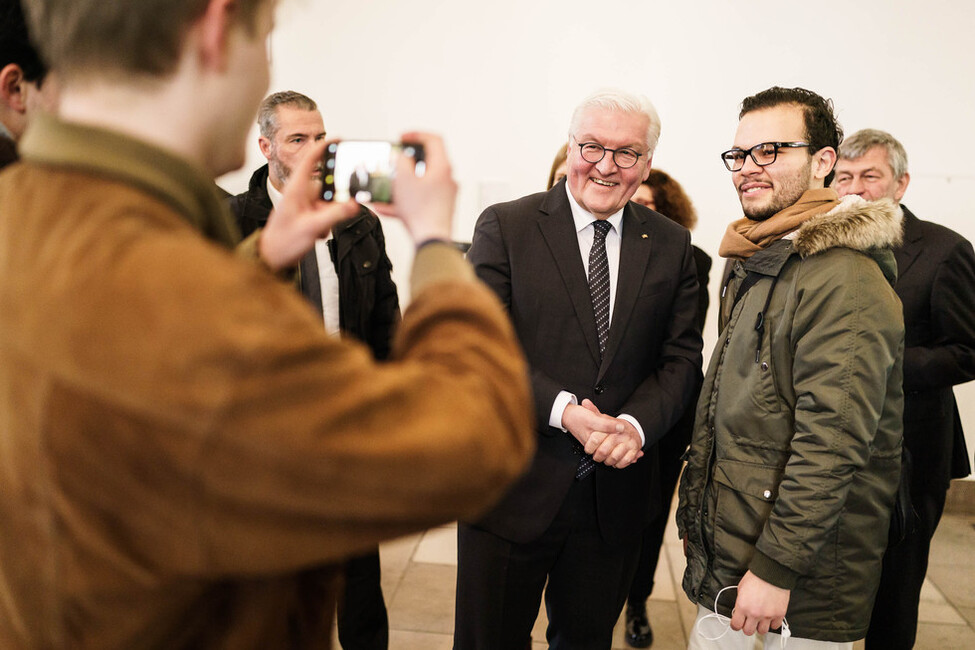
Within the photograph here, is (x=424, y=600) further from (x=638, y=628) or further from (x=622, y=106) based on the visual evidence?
(x=622, y=106)

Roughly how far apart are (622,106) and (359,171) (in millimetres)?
1110

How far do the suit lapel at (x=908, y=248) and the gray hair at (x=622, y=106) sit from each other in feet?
3.92

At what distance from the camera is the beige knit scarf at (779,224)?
5.53 ft

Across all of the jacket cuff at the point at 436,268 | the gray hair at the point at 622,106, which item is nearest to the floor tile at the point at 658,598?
the gray hair at the point at 622,106

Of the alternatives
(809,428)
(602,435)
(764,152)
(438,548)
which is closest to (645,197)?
(764,152)

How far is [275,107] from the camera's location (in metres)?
2.49

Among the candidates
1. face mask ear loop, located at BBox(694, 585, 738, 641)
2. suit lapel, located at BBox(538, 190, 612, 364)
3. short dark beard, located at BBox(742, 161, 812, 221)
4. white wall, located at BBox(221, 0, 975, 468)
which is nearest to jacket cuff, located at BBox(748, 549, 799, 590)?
face mask ear loop, located at BBox(694, 585, 738, 641)

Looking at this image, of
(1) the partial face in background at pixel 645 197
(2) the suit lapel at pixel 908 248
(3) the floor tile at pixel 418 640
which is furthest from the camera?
(1) the partial face in background at pixel 645 197

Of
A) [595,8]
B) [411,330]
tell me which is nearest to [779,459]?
[411,330]

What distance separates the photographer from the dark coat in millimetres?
2215

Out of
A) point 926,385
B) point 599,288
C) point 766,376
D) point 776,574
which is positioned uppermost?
point 599,288

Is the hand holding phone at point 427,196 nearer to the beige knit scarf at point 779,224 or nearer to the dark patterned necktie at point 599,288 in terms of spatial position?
the dark patterned necktie at point 599,288

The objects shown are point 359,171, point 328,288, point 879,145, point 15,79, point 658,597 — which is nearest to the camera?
point 359,171

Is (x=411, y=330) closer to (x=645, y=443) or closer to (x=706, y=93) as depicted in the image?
(x=645, y=443)
